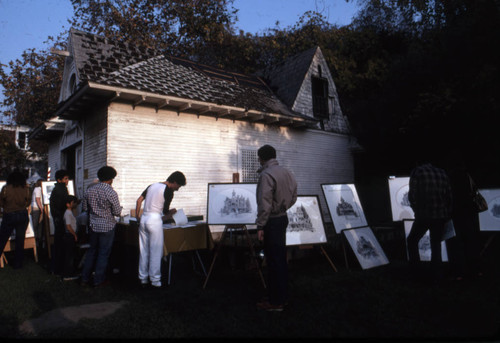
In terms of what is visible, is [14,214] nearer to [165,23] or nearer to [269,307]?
[269,307]

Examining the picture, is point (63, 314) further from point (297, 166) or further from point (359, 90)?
point (359, 90)

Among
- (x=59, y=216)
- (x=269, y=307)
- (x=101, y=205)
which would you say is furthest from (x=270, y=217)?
(x=59, y=216)

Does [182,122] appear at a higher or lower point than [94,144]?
higher

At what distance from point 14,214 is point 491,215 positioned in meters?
10.9

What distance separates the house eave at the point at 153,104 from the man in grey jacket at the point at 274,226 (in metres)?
6.23

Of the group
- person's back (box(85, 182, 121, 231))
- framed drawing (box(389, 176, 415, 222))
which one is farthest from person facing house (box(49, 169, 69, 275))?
framed drawing (box(389, 176, 415, 222))

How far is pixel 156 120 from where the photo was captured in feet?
33.8

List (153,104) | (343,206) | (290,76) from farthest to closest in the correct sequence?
1. (290,76)
2. (153,104)
3. (343,206)

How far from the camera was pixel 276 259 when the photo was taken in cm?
445

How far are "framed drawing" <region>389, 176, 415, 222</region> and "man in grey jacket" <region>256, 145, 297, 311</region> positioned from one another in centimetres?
514

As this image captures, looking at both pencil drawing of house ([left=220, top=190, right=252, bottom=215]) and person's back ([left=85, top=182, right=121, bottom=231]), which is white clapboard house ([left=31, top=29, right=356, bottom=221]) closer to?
person's back ([left=85, top=182, right=121, bottom=231])

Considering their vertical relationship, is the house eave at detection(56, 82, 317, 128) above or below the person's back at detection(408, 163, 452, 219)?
above

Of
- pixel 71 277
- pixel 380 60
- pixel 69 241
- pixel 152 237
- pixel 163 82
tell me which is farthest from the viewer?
pixel 380 60

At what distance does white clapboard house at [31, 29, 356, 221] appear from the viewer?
966 cm
